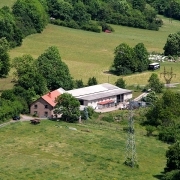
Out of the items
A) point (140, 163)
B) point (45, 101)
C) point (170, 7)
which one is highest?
point (170, 7)

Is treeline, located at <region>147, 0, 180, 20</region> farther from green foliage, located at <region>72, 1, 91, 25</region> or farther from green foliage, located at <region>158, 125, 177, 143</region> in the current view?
green foliage, located at <region>158, 125, 177, 143</region>

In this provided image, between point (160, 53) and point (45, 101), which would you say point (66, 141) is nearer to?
point (45, 101)

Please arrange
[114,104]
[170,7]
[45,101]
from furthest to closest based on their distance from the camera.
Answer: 1. [170,7]
2. [114,104]
3. [45,101]

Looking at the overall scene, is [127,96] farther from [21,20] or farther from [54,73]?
[21,20]

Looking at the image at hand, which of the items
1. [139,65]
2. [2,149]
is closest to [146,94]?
[139,65]

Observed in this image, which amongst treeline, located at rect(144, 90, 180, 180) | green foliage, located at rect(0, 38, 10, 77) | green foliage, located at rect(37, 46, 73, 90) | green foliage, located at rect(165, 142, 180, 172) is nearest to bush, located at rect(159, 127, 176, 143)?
treeline, located at rect(144, 90, 180, 180)

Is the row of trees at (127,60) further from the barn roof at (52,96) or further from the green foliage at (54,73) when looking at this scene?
the barn roof at (52,96)

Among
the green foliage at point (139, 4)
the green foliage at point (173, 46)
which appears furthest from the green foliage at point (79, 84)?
the green foliage at point (139, 4)
